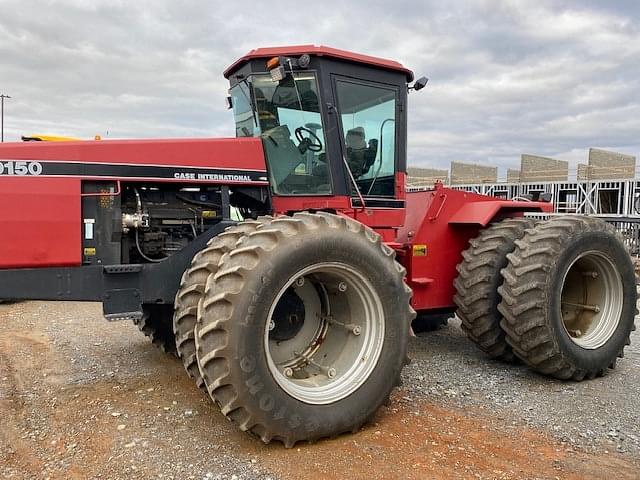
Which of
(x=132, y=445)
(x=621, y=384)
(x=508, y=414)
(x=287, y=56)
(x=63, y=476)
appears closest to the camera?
(x=63, y=476)

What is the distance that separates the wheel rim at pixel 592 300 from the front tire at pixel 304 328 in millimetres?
2329

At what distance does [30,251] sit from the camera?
13.2ft

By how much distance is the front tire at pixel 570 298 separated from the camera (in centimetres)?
493

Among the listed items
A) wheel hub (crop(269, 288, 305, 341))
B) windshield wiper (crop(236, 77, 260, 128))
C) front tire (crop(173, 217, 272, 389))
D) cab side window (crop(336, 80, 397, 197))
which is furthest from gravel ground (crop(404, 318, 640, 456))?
windshield wiper (crop(236, 77, 260, 128))

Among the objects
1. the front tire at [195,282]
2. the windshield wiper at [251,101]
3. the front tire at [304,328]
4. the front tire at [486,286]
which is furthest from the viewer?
the front tire at [486,286]

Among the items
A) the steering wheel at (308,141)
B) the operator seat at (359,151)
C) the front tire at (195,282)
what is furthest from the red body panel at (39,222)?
the operator seat at (359,151)

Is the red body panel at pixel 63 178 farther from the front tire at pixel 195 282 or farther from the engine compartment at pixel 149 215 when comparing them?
the front tire at pixel 195 282

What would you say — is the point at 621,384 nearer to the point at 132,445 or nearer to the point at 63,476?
the point at 132,445

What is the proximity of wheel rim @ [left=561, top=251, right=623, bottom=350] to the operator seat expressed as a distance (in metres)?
2.23

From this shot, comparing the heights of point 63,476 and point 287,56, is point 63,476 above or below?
below

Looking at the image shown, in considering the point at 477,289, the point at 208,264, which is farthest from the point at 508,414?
the point at 208,264

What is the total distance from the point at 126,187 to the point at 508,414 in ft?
11.6

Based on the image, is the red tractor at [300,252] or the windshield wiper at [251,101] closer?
the red tractor at [300,252]

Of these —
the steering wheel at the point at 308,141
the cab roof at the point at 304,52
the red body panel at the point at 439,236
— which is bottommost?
the red body panel at the point at 439,236
